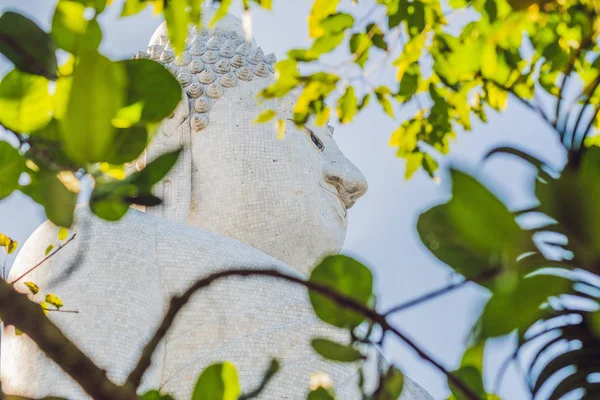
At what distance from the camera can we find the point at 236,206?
171 inches

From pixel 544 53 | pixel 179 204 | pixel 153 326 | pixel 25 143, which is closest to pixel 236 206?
pixel 179 204

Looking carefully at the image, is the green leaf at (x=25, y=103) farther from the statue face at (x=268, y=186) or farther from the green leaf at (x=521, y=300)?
the statue face at (x=268, y=186)

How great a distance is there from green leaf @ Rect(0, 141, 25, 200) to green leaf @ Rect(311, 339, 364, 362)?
37 cm

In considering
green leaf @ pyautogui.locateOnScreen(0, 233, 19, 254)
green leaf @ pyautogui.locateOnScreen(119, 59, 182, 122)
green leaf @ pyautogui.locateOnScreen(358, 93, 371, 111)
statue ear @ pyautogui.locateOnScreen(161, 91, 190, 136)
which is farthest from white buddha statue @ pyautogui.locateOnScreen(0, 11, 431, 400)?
green leaf @ pyautogui.locateOnScreen(119, 59, 182, 122)

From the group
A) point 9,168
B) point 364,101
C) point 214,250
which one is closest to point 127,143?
point 9,168

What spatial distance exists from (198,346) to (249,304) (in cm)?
30

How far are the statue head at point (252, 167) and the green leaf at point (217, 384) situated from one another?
348 cm

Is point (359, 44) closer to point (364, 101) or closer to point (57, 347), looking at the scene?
point (364, 101)

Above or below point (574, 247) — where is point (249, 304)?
below

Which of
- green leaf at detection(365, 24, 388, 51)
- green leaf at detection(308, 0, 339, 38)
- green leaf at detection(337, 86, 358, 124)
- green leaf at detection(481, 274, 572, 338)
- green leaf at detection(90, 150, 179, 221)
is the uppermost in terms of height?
green leaf at detection(481, 274, 572, 338)

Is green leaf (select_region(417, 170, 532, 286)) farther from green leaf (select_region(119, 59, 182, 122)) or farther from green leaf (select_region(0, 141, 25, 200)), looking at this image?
green leaf (select_region(0, 141, 25, 200))

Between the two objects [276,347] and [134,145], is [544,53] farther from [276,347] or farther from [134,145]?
[276,347]

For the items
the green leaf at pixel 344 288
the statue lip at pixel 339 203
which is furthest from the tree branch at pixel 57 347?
the statue lip at pixel 339 203

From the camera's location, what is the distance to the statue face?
14.2ft
